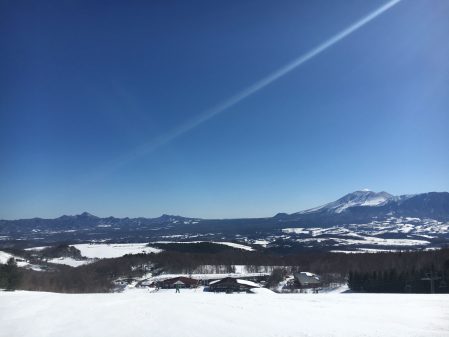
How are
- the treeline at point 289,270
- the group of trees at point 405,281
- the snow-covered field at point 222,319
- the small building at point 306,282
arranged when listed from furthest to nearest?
the small building at point 306,282
the treeline at point 289,270
the group of trees at point 405,281
the snow-covered field at point 222,319

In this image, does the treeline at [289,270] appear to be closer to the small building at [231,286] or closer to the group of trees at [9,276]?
the group of trees at [9,276]

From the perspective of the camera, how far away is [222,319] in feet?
57.9

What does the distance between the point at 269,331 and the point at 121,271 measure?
90302 millimetres

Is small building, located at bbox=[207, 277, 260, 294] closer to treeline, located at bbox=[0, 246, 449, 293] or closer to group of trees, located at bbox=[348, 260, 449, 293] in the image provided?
group of trees, located at bbox=[348, 260, 449, 293]

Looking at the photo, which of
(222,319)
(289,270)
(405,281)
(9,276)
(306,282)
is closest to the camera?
(222,319)

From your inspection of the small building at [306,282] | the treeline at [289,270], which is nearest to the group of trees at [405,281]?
the treeline at [289,270]

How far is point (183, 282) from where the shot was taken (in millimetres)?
65875

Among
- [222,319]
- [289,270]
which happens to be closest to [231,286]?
[222,319]

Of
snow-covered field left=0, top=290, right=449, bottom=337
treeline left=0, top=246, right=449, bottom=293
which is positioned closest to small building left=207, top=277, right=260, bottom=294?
treeline left=0, top=246, right=449, bottom=293

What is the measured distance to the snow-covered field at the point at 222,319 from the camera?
1512cm

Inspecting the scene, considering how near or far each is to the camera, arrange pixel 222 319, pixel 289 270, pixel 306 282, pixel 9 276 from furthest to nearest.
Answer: pixel 289 270 < pixel 306 282 < pixel 9 276 < pixel 222 319

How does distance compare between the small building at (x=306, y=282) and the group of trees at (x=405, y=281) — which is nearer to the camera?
the group of trees at (x=405, y=281)

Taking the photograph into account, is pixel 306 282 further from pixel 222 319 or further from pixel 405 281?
pixel 222 319

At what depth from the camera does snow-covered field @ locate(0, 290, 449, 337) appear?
1512 cm
